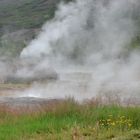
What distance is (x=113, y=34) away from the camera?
63.2 metres

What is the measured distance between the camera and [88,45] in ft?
216

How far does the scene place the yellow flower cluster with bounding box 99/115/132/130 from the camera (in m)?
12.1

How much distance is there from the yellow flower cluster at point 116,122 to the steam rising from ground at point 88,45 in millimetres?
25220

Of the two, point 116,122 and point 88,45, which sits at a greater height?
point 88,45

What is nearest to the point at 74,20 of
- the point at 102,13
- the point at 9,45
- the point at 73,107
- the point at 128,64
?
the point at 102,13

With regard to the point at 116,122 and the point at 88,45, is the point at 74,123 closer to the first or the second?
the point at 116,122

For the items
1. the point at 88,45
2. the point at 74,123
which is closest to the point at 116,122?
the point at 74,123

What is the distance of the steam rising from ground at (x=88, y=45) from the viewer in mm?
43062

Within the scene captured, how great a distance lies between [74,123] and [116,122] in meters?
1.03

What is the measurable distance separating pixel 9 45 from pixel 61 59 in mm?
33842

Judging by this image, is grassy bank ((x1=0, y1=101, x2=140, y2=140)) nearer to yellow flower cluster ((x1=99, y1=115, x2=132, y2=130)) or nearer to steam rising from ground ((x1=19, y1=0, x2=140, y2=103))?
yellow flower cluster ((x1=99, y1=115, x2=132, y2=130))

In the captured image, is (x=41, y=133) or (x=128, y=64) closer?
(x=41, y=133)

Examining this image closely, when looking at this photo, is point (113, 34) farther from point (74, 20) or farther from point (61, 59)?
point (61, 59)

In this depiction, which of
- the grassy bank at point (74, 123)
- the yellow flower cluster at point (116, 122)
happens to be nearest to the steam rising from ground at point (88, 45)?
the grassy bank at point (74, 123)
